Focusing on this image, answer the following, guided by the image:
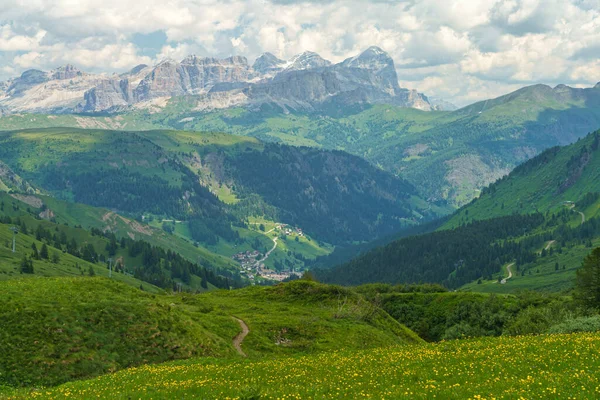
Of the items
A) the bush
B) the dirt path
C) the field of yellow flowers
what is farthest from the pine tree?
the dirt path

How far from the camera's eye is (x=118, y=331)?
66812 mm

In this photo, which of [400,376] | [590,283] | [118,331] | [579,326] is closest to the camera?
[400,376]

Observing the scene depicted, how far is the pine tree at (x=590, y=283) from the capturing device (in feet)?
343

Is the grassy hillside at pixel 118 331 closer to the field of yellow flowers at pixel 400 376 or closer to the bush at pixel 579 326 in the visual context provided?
the field of yellow flowers at pixel 400 376

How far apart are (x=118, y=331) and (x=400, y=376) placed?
4036cm

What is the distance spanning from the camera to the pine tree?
105 m

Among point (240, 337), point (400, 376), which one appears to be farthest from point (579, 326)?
point (240, 337)

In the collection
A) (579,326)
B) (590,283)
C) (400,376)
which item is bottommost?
(590,283)

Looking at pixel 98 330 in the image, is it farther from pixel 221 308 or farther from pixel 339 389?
pixel 221 308

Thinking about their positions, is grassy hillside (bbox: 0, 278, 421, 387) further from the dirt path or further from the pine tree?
the pine tree

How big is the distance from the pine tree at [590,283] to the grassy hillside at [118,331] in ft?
123

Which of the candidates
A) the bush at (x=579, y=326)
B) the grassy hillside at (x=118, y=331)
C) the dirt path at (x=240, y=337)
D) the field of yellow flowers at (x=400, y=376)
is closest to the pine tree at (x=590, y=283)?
the grassy hillside at (x=118, y=331)

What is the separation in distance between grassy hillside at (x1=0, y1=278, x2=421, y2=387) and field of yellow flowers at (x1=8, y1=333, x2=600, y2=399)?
13391 mm

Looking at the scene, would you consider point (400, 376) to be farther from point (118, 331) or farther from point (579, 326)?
point (118, 331)
